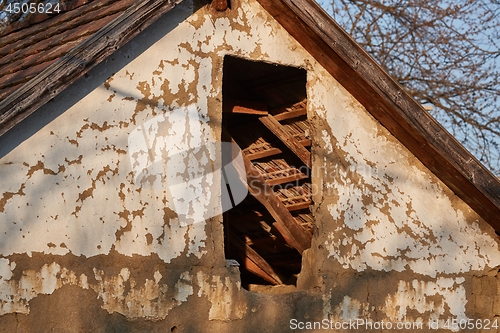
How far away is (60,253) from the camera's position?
4031mm

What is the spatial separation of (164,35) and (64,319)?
2.05 meters

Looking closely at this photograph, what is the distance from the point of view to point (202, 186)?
14.7 ft

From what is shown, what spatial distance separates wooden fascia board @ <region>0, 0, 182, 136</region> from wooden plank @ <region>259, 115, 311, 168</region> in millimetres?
1854

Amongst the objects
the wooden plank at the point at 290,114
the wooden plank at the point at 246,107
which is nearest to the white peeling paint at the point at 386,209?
the wooden plank at the point at 290,114

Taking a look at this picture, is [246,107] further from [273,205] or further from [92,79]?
[92,79]

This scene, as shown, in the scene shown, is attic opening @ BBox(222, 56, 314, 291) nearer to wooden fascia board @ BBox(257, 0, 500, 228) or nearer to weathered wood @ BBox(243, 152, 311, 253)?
weathered wood @ BBox(243, 152, 311, 253)

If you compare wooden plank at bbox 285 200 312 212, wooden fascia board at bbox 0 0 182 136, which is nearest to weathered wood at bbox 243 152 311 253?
wooden plank at bbox 285 200 312 212

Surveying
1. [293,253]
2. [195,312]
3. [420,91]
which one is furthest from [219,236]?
[420,91]

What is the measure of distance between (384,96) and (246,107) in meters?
1.60

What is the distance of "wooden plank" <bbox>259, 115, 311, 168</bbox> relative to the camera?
232 inches

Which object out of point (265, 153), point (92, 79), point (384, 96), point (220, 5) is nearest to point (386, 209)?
point (384, 96)

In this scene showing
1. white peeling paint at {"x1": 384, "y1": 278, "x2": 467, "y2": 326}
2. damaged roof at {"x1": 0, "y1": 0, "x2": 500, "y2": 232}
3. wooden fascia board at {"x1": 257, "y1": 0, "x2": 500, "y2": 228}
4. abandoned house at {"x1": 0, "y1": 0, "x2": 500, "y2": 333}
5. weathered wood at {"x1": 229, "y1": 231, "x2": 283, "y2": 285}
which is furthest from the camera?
weathered wood at {"x1": 229, "y1": 231, "x2": 283, "y2": 285}

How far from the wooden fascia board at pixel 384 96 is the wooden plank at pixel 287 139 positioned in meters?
1.03

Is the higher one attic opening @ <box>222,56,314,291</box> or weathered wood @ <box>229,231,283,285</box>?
attic opening @ <box>222,56,314,291</box>
